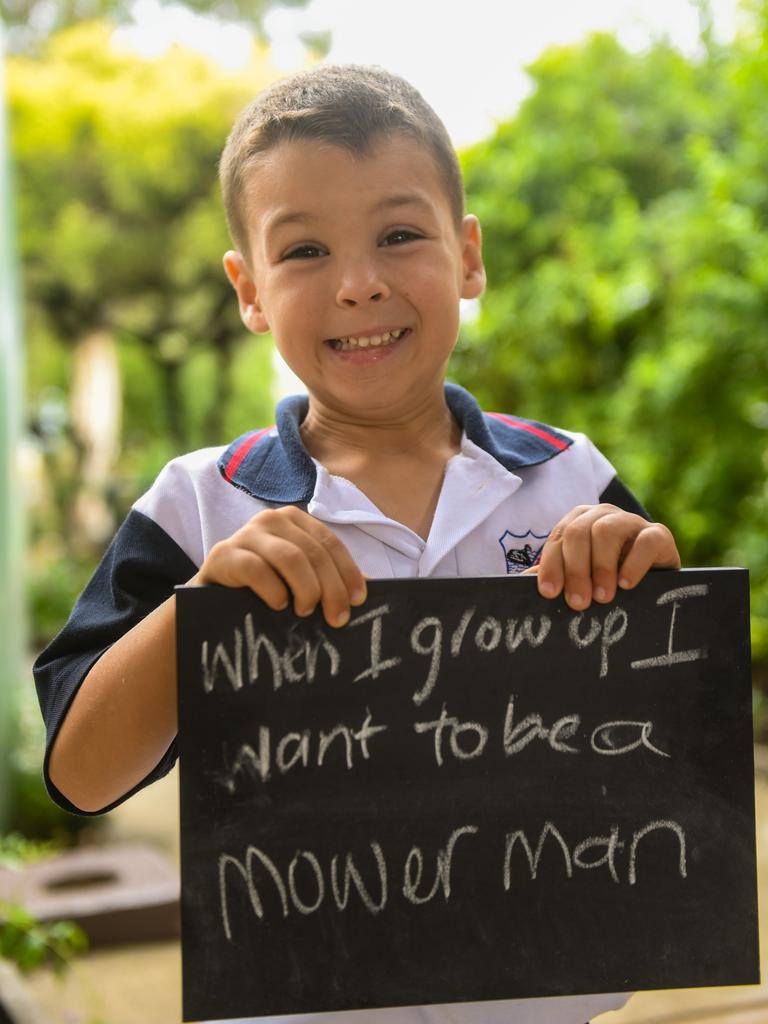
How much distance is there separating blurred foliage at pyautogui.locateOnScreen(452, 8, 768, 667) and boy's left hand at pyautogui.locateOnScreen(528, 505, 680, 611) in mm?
3229

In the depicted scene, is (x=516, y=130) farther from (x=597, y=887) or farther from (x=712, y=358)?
(x=597, y=887)

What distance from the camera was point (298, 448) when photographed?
1.67m

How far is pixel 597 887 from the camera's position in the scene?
4.56 ft

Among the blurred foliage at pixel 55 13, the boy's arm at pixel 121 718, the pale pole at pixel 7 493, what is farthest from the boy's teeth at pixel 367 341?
the blurred foliage at pixel 55 13

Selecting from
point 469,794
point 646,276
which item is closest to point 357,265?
point 469,794

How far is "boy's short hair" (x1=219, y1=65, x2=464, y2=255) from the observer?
154cm

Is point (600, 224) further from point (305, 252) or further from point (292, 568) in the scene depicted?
point (292, 568)

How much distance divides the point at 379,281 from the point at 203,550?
0.40 m

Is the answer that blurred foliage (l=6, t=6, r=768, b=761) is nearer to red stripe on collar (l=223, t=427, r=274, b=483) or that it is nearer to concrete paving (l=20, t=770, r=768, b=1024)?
concrete paving (l=20, t=770, r=768, b=1024)

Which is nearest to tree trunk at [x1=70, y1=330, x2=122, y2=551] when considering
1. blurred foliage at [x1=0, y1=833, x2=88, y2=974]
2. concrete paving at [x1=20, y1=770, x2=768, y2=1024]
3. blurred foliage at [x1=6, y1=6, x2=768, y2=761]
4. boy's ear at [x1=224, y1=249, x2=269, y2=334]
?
blurred foliage at [x1=6, y1=6, x2=768, y2=761]

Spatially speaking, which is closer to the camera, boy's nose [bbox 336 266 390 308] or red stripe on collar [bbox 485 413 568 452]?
boy's nose [bbox 336 266 390 308]

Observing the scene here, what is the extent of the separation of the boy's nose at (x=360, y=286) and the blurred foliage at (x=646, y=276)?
309cm

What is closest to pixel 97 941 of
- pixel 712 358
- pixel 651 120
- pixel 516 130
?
pixel 712 358

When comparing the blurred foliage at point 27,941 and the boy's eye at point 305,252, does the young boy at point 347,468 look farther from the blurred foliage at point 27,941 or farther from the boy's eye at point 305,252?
the blurred foliage at point 27,941
